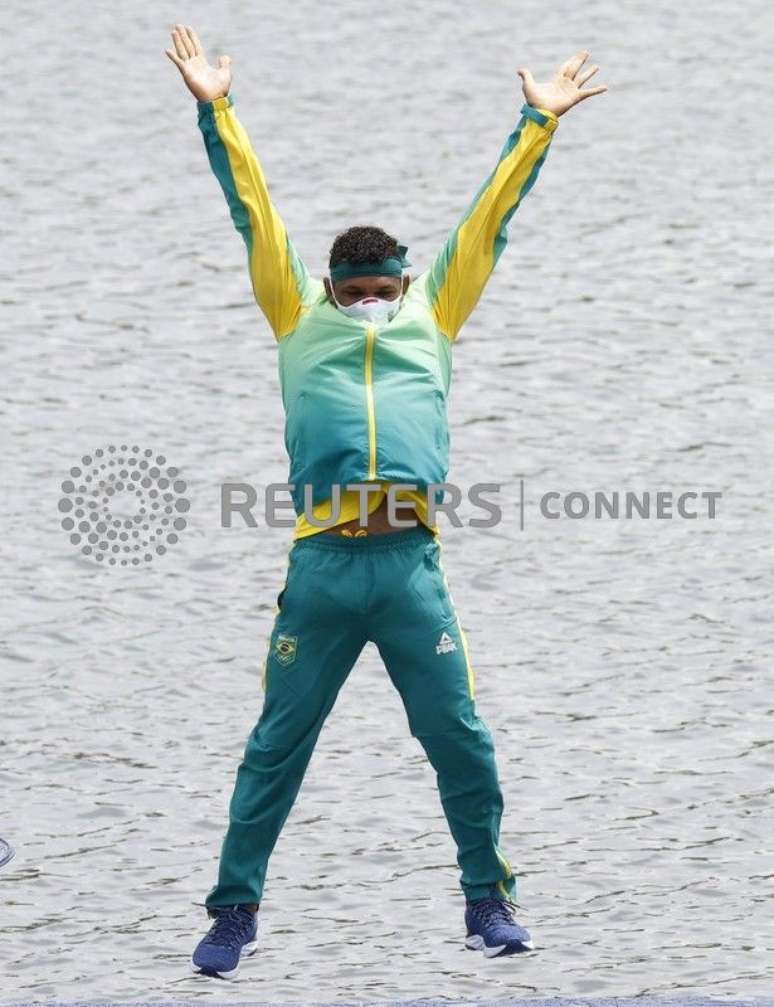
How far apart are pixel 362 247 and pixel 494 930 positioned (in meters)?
2.47

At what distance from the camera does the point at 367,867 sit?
482 inches

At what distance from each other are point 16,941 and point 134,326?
9.74 meters

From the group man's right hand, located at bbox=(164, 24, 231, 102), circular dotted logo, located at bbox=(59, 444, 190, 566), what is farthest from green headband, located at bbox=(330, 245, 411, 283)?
circular dotted logo, located at bbox=(59, 444, 190, 566)

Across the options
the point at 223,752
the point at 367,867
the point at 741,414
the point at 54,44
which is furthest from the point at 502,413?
the point at 54,44

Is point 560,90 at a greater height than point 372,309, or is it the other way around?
point 560,90

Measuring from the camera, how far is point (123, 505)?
17.4 m

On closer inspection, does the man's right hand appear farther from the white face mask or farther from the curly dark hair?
the white face mask

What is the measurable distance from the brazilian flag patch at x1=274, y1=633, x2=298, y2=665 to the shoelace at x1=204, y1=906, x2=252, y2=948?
3.08ft

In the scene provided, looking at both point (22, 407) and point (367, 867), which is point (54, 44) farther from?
point (367, 867)

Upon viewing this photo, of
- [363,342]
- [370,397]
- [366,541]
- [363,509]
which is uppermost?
[363,342]

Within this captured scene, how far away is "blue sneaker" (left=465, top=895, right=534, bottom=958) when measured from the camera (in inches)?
380

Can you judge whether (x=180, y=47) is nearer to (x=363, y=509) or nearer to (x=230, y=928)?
(x=363, y=509)

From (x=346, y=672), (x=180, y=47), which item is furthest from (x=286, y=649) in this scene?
(x=180, y=47)

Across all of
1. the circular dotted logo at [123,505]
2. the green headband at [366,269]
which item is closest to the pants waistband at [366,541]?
the green headband at [366,269]
